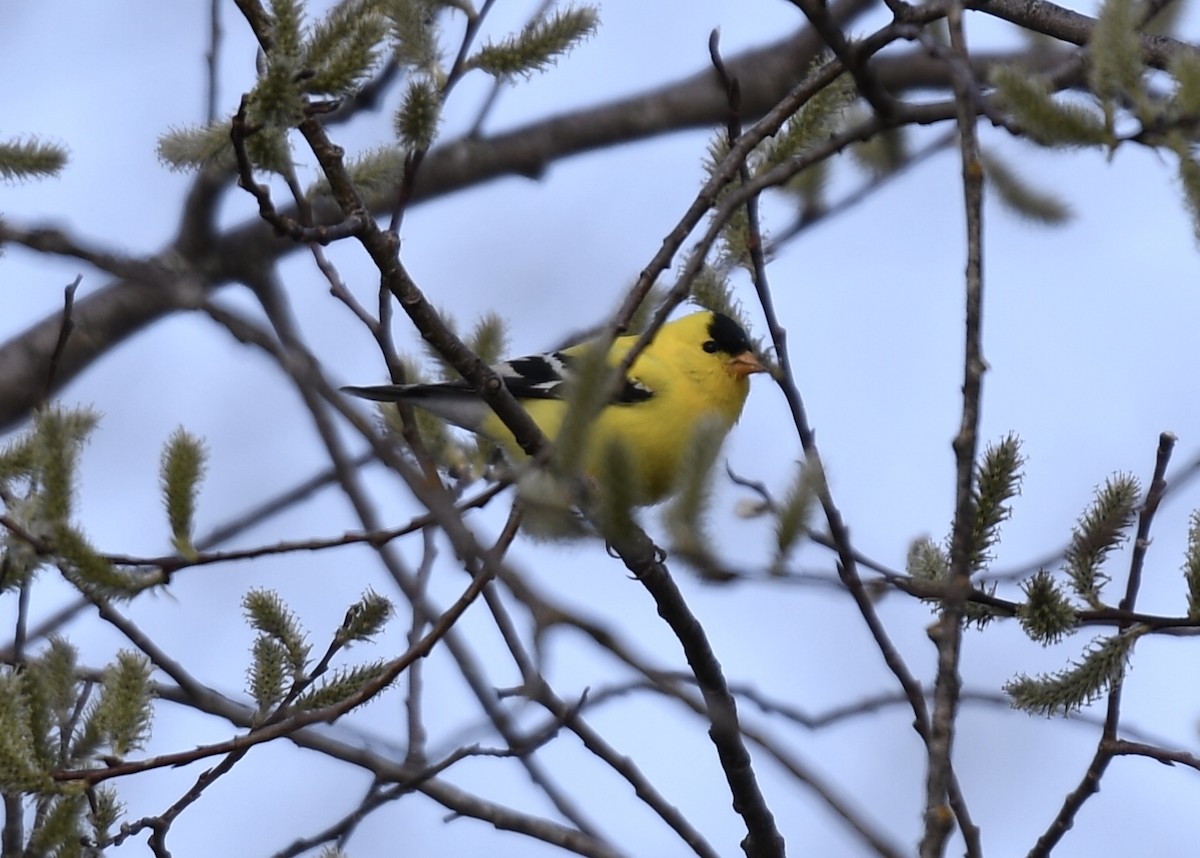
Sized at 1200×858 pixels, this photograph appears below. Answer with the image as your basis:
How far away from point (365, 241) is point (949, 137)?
1.58 m

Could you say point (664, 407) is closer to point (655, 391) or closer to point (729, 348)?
point (655, 391)

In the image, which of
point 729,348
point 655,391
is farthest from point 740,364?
point 655,391

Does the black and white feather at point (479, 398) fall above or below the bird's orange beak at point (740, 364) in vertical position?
below

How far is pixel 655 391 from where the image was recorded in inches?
170

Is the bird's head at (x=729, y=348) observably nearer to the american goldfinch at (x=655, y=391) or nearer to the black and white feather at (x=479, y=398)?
the american goldfinch at (x=655, y=391)

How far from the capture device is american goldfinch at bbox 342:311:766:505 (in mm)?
3896

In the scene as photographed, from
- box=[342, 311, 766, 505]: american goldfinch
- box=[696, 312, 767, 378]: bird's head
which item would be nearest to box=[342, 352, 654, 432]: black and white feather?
box=[342, 311, 766, 505]: american goldfinch

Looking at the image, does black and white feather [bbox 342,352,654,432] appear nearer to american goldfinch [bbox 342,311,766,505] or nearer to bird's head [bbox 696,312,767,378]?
american goldfinch [bbox 342,311,766,505]

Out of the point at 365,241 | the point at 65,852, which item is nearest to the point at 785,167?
the point at 365,241

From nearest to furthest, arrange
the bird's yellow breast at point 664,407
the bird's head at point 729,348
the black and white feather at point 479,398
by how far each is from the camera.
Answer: the black and white feather at point 479,398
the bird's yellow breast at point 664,407
the bird's head at point 729,348

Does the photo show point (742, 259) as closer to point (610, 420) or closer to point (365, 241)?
point (365, 241)

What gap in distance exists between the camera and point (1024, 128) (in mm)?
1607

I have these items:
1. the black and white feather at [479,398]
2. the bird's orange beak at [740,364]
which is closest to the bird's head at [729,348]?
the bird's orange beak at [740,364]

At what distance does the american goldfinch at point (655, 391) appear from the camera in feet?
12.8
